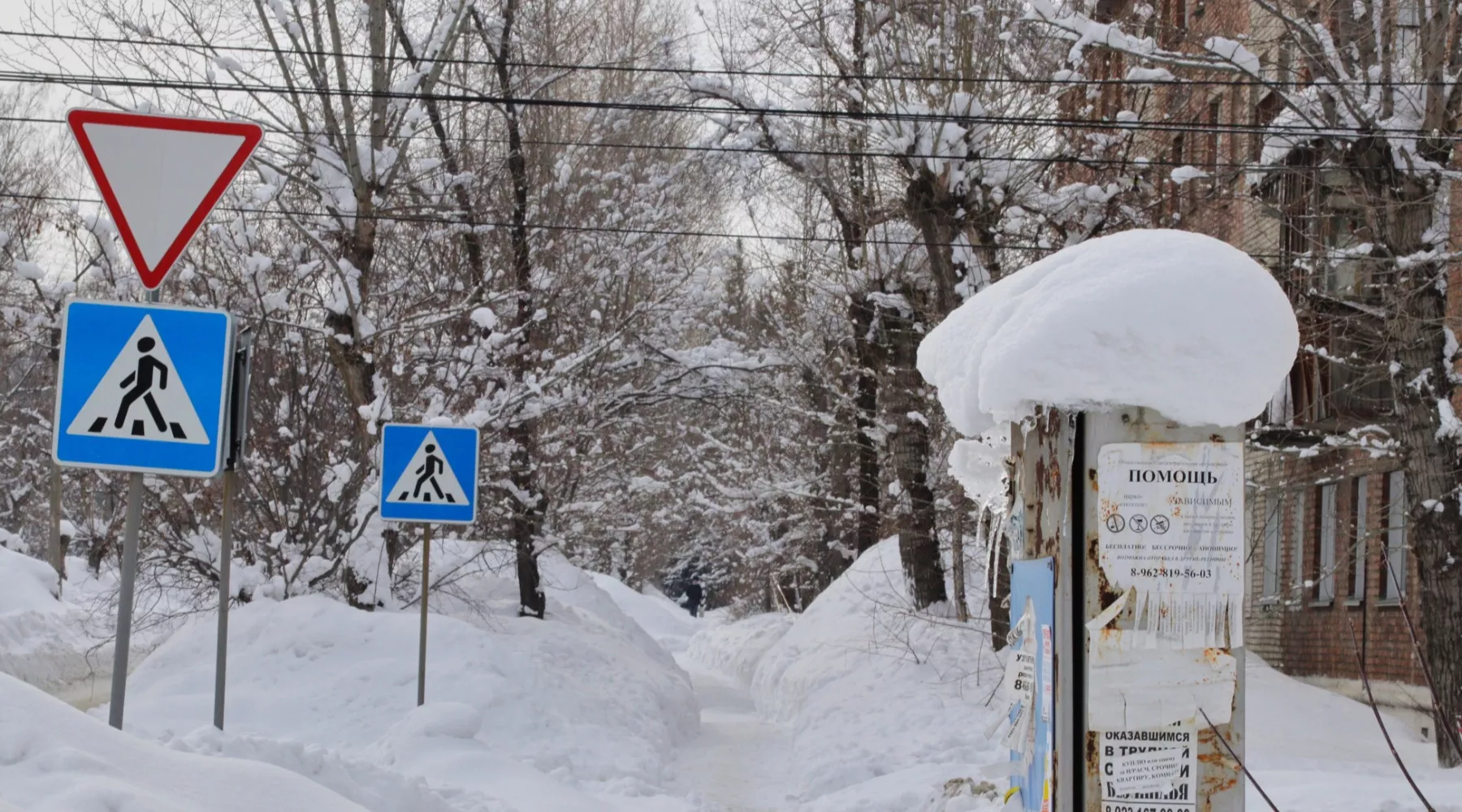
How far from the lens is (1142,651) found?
492 centimetres

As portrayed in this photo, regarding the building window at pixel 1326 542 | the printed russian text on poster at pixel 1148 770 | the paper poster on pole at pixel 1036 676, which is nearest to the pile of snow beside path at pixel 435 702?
the paper poster on pole at pixel 1036 676

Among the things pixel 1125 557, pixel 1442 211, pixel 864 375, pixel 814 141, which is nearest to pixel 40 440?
pixel 864 375

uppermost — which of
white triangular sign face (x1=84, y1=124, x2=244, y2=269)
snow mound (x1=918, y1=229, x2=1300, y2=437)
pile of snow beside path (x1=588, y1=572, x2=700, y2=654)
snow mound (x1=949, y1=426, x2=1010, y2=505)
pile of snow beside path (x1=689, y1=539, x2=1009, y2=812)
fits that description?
white triangular sign face (x1=84, y1=124, x2=244, y2=269)

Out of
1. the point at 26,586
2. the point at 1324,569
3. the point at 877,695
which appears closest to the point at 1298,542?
the point at 1324,569

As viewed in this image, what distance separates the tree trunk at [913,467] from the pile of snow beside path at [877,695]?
49 cm

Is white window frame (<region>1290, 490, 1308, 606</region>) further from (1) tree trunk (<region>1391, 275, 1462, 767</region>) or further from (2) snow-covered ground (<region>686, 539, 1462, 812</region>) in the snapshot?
(1) tree trunk (<region>1391, 275, 1462, 767</region>)

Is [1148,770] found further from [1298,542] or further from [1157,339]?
[1298,542]

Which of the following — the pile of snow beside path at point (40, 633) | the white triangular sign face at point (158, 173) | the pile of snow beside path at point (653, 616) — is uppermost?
the white triangular sign face at point (158, 173)

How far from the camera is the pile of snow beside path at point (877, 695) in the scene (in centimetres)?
1224

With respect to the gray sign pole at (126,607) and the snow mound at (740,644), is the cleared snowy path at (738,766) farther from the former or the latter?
the snow mound at (740,644)

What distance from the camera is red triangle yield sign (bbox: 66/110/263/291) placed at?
6.06m

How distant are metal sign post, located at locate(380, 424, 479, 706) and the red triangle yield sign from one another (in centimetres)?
598

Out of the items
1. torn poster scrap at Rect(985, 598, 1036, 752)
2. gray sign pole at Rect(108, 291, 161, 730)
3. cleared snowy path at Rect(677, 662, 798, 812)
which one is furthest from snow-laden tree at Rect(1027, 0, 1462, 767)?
gray sign pole at Rect(108, 291, 161, 730)

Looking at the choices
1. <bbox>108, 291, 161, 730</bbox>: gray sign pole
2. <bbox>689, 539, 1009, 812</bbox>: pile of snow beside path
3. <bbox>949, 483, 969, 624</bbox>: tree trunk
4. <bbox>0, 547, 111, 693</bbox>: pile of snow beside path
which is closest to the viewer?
<bbox>108, 291, 161, 730</bbox>: gray sign pole
